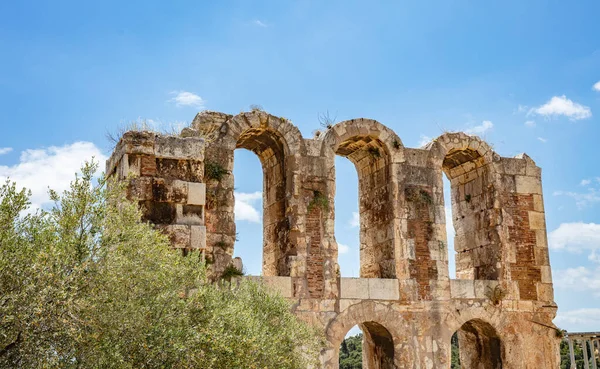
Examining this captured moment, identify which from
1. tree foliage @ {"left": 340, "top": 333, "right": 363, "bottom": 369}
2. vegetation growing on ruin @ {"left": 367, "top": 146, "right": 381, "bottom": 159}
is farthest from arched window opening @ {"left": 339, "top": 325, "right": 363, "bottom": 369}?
vegetation growing on ruin @ {"left": 367, "top": 146, "right": 381, "bottom": 159}

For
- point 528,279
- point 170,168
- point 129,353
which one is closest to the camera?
point 129,353

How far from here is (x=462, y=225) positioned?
18.4 metres

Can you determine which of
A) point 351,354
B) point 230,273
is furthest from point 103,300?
point 351,354

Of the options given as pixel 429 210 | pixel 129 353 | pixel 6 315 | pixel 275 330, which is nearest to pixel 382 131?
pixel 429 210

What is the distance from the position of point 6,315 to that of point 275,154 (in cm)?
933

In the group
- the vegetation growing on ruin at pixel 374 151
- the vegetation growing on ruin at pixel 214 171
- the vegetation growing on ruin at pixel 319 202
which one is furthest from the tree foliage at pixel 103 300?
the vegetation growing on ruin at pixel 374 151

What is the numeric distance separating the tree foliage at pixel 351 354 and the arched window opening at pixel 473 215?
12.7 metres

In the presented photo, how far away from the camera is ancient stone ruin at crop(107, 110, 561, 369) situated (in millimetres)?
13391

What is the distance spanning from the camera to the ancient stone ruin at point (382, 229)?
1339cm

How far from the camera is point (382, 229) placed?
640 inches

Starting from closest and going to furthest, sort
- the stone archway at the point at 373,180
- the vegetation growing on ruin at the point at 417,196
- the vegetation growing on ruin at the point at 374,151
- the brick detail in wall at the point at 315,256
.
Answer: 1. the brick detail in wall at the point at 315,256
2. the stone archway at the point at 373,180
3. the vegetation growing on ruin at the point at 417,196
4. the vegetation growing on ruin at the point at 374,151

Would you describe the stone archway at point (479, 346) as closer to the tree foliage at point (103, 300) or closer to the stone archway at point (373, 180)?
the stone archway at point (373, 180)

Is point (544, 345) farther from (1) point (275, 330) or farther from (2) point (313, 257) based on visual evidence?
(1) point (275, 330)

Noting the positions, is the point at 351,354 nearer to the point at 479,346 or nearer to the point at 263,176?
the point at 479,346
